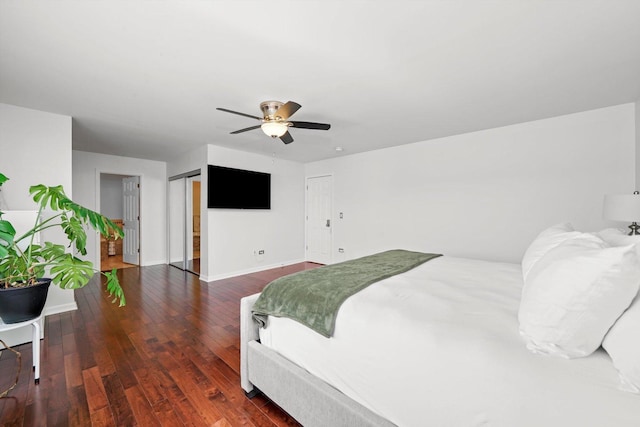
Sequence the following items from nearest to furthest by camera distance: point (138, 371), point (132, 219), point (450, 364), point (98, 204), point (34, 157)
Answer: point (450, 364) < point (138, 371) < point (34, 157) < point (98, 204) < point (132, 219)

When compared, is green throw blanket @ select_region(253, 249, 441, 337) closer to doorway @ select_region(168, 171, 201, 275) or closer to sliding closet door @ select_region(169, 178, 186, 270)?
doorway @ select_region(168, 171, 201, 275)

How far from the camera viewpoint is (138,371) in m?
2.04

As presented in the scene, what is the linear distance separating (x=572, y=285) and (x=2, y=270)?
3273 millimetres

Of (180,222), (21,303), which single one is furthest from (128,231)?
(21,303)

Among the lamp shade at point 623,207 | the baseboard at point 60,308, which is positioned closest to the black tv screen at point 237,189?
the baseboard at point 60,308

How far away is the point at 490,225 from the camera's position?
381 centimetres

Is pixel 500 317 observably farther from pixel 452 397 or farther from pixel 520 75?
pixel 520 75

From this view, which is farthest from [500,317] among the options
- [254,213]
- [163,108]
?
[254,213]

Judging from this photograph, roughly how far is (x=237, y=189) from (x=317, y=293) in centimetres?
374

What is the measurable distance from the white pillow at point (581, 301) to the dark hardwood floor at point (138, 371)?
1.43 meters

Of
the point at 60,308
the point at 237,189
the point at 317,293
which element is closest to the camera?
the point at 317,293

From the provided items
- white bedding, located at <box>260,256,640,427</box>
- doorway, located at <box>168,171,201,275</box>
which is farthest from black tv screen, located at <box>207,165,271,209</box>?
white bedding, located at <box>260,256,640,427</box>

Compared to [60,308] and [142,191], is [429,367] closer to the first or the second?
[60,308]

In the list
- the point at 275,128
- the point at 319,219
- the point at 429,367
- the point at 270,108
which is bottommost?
the point at 429,367
